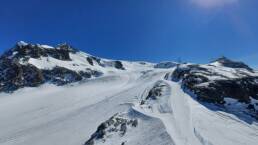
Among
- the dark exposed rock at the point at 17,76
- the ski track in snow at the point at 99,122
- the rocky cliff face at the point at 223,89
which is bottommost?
the ski track in snow at the point at 99,122

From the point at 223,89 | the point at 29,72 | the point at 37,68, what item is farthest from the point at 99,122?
the point at 37,68

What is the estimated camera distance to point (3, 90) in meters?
113

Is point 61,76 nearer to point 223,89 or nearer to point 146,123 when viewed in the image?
point 223,89

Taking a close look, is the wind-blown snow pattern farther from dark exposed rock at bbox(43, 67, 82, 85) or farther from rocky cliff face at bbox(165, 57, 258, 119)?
dark exposed rock at bbox(43, 67, 82, 85)

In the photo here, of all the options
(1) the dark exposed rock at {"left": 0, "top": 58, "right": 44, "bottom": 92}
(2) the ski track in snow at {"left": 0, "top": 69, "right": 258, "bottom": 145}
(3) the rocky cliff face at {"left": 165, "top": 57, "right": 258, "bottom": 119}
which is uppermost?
(1) the dark exposed rock at {"left": 0, "top": 58, "right": 44, "bottom": 92}

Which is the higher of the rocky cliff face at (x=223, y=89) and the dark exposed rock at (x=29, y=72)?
the dark exposed rock at (x=29, y=72)

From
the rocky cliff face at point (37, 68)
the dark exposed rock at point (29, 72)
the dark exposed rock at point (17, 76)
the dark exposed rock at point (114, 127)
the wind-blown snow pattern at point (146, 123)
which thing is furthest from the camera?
the rocky cliff face at point (37, 68)

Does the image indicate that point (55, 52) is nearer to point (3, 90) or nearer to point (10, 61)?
point (10, 61)

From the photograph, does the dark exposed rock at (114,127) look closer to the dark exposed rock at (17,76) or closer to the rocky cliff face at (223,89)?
the rocky cliff face at (223,89)

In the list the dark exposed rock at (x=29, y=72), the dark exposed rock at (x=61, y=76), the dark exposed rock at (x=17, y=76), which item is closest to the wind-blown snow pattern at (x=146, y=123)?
the dark exposed rock at (x=17, y=76)

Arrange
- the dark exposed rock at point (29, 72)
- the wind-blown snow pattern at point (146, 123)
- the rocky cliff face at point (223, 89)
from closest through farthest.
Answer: the wind-blown snow pattern at point (146, 123)
the rocky cliff face at point (223, 89)
the dark exposed rock at point (29, 72)

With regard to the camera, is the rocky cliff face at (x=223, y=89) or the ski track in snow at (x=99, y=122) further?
the rocky cliff face at (x=223, y=89)

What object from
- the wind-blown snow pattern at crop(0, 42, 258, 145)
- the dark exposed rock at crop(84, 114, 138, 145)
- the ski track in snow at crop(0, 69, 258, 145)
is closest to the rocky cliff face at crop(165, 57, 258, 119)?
the wind-blown snow pattern at crop(0, 42, 258, 145)

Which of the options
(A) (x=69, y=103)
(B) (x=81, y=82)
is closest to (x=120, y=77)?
(B) (x=81, y=82)
